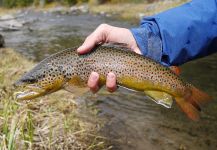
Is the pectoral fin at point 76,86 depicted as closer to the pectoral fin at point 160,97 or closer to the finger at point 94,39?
the finger at point 94,39

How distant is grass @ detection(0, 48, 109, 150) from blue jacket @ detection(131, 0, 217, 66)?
1416 millimetres

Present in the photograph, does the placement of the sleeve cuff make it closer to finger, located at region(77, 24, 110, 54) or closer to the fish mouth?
finger, located at region(77, 24, 110, 54)

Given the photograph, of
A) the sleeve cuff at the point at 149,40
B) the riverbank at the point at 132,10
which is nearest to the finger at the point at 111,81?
the sleeve cuff at the point at 149,40

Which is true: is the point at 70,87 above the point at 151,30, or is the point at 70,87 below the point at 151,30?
below

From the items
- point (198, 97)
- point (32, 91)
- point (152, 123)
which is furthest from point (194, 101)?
point (152, 123)

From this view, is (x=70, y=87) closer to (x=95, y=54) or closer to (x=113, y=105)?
(x=95, y=54)

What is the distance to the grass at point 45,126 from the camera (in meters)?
4.20

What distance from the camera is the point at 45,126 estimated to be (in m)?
4.93

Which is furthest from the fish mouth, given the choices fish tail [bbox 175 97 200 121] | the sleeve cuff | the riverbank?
the riverbank

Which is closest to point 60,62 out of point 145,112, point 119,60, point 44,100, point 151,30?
point 119,60

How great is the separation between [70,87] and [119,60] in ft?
1.30

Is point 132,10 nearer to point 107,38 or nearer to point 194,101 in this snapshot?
point 107,38

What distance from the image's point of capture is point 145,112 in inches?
261

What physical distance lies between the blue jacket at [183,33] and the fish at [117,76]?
0.61ft
